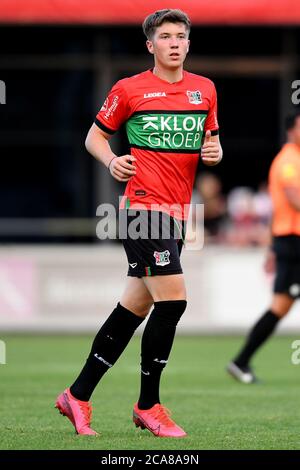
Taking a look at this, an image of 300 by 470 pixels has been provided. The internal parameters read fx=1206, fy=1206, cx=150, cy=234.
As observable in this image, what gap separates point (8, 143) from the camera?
21.9 meters

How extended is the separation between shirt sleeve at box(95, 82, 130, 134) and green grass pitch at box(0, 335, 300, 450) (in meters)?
1.74

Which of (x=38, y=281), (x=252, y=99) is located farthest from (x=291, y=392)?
(x=252, y=99)

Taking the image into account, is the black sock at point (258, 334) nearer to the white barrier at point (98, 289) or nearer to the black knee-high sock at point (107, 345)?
the black knee-high sock at point (107, 345)

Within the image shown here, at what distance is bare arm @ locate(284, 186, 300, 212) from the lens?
10.1m

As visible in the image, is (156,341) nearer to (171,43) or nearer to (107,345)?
(107,345)

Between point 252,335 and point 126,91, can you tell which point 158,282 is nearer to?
point 126,91

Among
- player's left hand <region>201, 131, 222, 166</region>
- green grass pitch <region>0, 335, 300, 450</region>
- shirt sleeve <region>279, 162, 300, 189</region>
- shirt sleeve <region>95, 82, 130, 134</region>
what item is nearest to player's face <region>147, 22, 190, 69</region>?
shirt sleeve <region>95, 82, 130, 134</region>

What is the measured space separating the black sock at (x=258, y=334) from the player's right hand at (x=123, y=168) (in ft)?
13.1

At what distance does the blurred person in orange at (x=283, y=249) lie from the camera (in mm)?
10227

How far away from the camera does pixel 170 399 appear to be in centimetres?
891

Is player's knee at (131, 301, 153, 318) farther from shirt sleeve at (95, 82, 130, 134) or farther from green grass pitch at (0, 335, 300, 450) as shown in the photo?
shirt sleeve at (95, 82, 130, 134)

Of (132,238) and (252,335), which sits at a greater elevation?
(132,238)

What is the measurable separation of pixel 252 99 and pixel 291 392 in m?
13.3

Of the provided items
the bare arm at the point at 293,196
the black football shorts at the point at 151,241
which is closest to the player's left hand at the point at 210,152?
the black football shorts at the point at 151,241
